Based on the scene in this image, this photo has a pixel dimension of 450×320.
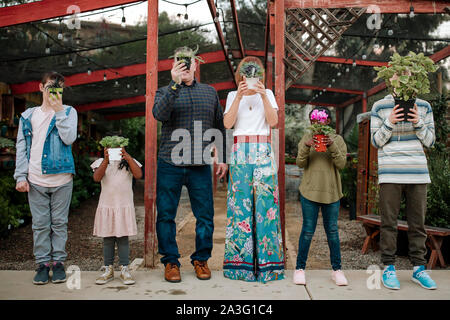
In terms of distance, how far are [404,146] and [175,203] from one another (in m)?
1.83

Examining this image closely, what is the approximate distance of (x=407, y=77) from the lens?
2877 millimetres

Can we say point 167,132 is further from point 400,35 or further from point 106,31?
point 400,35

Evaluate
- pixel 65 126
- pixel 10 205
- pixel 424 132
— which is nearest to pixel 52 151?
pixel 65 126

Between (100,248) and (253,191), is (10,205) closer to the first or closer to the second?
(100,248)

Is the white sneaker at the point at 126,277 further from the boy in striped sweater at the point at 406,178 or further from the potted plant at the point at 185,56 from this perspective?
the boy in striped sweater at the point at 406,178

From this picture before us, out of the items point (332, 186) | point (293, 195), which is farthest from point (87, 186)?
point (332, 186)

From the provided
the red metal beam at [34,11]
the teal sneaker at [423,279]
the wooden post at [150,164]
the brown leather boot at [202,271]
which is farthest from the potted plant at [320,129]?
the red metal beam at [34,11]

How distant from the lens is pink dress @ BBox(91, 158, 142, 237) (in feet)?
9.84

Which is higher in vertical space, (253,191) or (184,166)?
(184,166)

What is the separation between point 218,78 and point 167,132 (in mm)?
9770

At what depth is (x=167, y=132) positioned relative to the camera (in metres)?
3.12

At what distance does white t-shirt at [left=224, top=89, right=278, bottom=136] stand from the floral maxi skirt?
0.35ft

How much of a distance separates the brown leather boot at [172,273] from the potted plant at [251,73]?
1.54m
